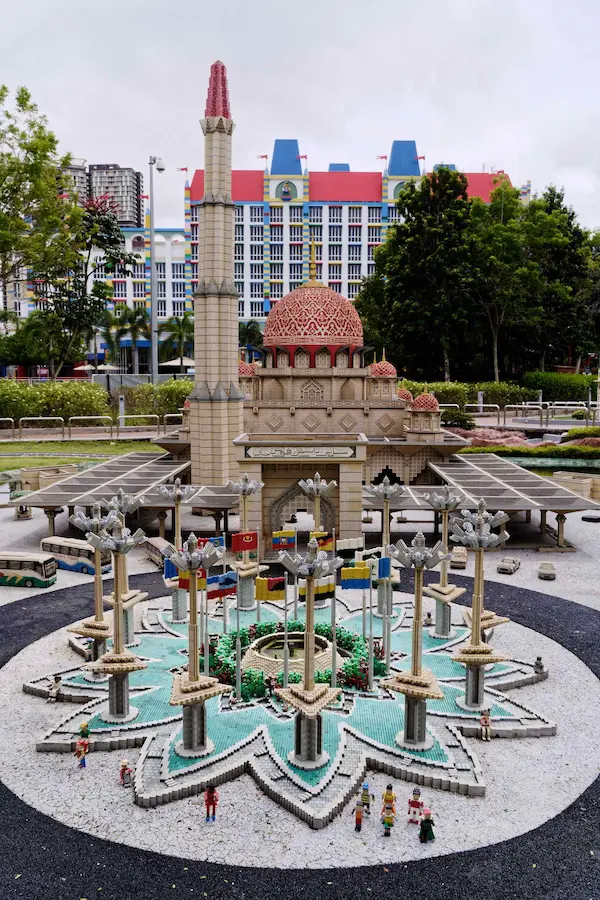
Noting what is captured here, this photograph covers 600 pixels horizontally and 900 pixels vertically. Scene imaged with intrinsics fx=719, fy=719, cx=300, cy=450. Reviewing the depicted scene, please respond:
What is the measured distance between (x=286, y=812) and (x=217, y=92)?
112ft

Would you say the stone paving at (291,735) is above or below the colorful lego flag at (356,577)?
below

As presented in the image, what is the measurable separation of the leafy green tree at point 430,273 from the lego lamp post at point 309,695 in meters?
61.2

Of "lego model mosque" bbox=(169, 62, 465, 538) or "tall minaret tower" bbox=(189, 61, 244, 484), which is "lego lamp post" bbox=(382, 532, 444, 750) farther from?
"tall minaret tower" bbox=(189, 61, 244, 484)

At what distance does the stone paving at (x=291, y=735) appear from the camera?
14.6 metres

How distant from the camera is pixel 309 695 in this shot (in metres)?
15.1

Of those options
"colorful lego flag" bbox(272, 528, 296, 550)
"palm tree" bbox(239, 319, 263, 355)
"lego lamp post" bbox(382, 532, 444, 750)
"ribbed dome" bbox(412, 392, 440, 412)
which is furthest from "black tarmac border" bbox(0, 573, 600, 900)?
"palm tree" bbox(239, 319, 263, 355)

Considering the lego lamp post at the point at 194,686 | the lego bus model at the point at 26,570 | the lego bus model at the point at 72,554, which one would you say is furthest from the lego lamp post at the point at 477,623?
the lego bus model at the point at 26,570

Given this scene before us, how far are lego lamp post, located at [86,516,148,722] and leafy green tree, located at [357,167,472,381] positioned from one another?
198ft

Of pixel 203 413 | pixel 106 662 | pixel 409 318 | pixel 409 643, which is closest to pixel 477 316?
pixel 409 318

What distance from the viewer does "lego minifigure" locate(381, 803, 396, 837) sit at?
43.7ft

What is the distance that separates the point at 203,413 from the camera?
37.2 meters

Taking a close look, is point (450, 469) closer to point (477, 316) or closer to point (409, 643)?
point (409, 643)

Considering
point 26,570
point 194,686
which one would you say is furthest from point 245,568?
point 26,570

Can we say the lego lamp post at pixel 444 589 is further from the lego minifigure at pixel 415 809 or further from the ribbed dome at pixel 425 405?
the ribbed dome at pixel 425 405
